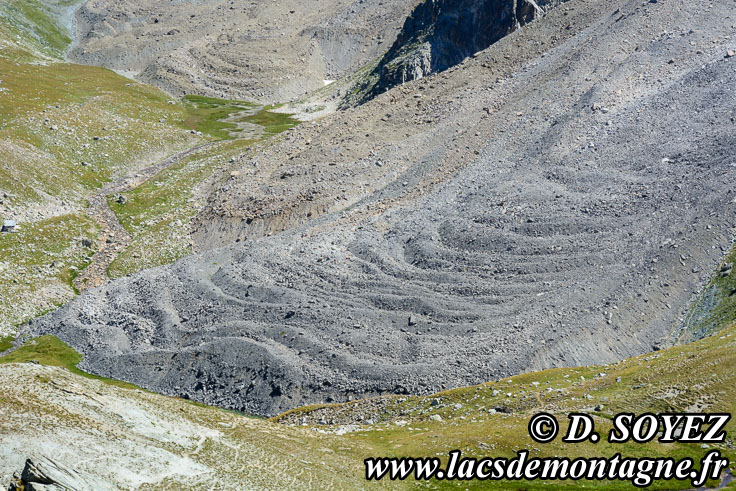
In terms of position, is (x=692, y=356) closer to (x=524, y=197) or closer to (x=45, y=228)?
(x=524, y=197)

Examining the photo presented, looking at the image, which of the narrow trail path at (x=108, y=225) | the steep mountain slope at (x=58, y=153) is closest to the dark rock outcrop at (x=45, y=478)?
the steep mountain slope at (x=58, y=153)

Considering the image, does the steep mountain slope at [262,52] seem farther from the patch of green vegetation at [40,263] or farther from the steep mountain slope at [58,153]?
the patch of green vegetation at [40,263]

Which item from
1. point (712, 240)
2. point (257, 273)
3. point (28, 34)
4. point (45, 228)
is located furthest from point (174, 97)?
point (712, 240)

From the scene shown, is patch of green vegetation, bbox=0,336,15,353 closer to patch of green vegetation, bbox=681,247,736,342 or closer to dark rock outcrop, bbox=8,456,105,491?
dark rock outcrop, bbox=8,456,105,491

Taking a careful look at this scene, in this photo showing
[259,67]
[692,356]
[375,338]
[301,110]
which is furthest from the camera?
[259,67]

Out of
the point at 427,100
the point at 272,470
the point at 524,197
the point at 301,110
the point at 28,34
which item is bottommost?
the point at 272,470

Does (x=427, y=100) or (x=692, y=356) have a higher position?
(x=427, y=100)
